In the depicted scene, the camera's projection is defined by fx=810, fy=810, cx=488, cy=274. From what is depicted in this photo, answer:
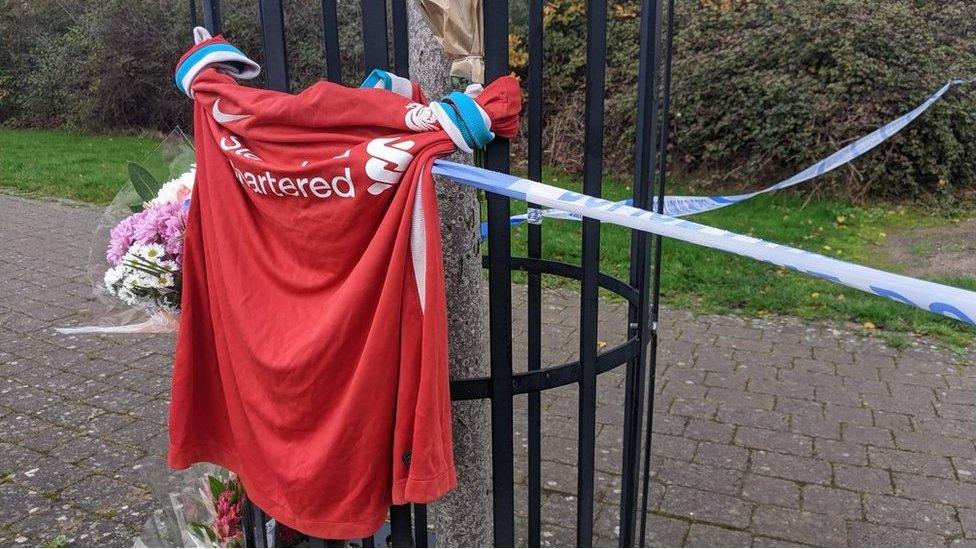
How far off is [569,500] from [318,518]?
173cm

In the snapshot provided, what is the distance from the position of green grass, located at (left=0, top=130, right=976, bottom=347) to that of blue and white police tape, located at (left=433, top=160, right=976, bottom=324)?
249 centimetres

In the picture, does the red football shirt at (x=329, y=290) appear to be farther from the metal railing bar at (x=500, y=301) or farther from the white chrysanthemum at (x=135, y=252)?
the white chrysanthemum at (x=135, y=252)

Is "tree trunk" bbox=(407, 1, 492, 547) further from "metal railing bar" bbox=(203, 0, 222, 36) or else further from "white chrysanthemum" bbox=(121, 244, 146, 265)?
"white chrysanthemum" bbox=(121, 244, 146, 265)

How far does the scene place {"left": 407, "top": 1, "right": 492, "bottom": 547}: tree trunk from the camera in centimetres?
191

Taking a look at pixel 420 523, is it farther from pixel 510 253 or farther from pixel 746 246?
pixel 746 246

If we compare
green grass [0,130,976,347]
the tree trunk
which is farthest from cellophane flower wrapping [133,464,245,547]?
green grass [0,130,976,347]

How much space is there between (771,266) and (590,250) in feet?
14.4

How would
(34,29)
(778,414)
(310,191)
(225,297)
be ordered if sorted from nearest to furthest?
(310,191) → (225,297) → (778,414) → (34,29)

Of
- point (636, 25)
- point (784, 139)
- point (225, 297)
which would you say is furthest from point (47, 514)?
point (636, 25)

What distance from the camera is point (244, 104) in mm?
1623

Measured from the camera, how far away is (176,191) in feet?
6.67

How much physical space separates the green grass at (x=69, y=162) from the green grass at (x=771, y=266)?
0.11 ft

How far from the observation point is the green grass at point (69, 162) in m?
9.13

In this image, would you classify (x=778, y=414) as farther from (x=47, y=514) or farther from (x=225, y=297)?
(x=47, y=514)
